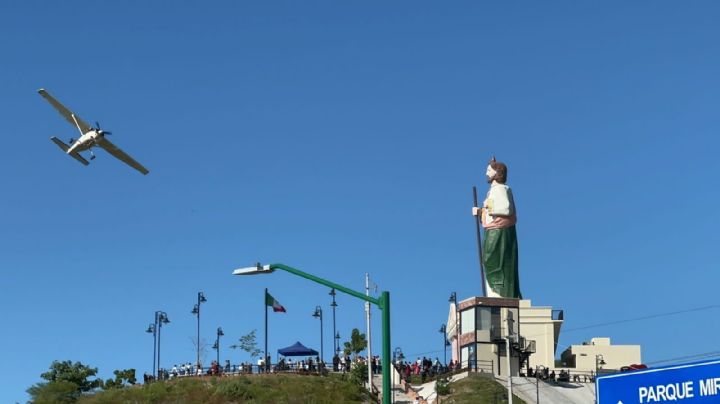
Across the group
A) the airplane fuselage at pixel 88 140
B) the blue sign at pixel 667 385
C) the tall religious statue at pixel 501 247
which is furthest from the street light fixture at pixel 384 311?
the tall religious statue at pixel 501 247

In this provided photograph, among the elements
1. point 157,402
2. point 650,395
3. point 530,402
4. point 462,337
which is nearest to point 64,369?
point 157,402

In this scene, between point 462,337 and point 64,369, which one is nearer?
point 462,337

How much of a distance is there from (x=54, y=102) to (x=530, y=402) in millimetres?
37126

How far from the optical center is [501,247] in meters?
74.3

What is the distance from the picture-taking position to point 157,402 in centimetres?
6688

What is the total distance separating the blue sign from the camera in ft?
42.3

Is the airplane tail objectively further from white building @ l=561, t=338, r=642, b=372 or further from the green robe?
white building @ l=561, t=338, r=642, b=372

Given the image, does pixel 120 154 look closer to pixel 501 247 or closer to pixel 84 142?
pixel 84 142

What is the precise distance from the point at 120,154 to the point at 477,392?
94.1 ft

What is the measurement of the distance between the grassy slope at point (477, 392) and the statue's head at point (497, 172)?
1530cm

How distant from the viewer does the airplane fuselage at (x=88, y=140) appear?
6750 centimetres

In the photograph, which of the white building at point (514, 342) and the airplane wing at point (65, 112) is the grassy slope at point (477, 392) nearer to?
the white building at point (514, 342)

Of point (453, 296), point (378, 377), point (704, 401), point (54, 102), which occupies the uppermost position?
point (54, 102)

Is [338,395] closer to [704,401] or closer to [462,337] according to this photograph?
[462,337]
